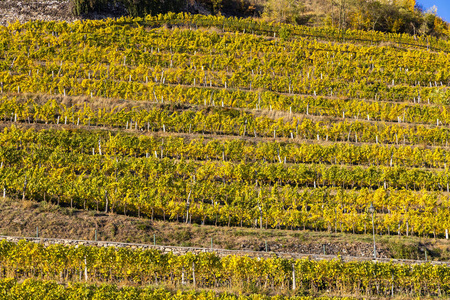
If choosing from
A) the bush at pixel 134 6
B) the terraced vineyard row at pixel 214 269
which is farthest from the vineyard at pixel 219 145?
the bush at pixel 134 6

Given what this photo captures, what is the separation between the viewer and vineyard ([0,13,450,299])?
1931cm

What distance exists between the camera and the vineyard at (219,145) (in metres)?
19.3

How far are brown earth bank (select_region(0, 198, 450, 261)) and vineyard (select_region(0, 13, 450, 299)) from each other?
1.27m

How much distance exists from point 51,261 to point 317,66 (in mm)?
40316

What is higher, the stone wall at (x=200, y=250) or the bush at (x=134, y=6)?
the bush at (x=134, y=6)

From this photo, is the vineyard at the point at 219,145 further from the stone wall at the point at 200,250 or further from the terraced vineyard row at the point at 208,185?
the stone wall at the point at 200,250

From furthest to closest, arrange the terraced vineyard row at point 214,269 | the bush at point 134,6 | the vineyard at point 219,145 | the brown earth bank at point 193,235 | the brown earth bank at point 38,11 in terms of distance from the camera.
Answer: the bush at point 134,6 → the brown earth bank at point 38,11 → the brown earth bank at point 193,235 → the vineyard at point 219,145 → the terraced vineyard row at point 214,269

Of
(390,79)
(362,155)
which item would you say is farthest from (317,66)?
(362,155)

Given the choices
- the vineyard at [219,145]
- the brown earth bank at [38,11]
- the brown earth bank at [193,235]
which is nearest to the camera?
the vineyard at [219,145]

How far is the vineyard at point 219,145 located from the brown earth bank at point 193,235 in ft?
4.18

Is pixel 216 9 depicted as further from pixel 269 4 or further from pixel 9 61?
pixel 9 61

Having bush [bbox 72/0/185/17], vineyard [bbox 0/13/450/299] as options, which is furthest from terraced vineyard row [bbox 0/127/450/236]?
bush [bbox 72/0/185/17]

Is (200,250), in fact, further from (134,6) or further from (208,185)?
(134,6)

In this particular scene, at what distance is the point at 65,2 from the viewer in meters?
59.3
